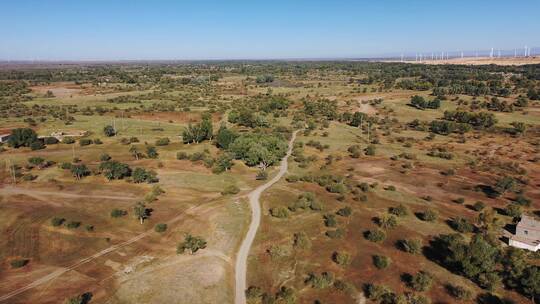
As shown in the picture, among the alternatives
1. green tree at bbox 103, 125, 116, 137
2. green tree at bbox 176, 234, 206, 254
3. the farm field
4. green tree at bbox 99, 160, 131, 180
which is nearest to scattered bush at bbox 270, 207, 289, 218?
the farm field

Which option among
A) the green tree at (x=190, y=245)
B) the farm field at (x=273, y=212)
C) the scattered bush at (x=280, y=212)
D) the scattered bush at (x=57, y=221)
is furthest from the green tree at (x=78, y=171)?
the scattered bush at (x=280, y=212)

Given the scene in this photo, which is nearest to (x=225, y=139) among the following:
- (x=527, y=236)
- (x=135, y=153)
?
(x=135, y=153)

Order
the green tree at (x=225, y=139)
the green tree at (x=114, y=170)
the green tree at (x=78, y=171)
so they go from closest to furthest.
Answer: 1. the green tree at (x=114, y=170)
2. the green tree at (x=78, y=171)
3. the green tree at (x=225, y=139)

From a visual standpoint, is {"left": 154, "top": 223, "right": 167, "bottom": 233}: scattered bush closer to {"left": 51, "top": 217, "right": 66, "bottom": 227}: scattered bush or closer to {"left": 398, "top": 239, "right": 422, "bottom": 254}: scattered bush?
{"left": 51, "top": 217, "right": 66, "bottom": 227}: scattered bush

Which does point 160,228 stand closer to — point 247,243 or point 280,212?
point 247,243

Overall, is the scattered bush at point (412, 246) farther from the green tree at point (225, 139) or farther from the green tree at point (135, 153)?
the green tree at point (135, 153)
